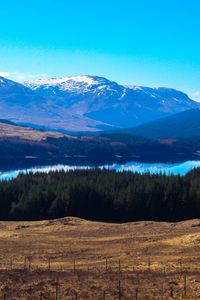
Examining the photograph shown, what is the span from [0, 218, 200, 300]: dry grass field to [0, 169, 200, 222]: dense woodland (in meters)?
21.7

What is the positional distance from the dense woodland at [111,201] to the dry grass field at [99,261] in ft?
71.1

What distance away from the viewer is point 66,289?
133ft

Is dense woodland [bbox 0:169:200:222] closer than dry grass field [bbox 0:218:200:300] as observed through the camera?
No

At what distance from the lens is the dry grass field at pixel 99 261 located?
40125 mm

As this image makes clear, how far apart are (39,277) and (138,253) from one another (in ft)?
60.0

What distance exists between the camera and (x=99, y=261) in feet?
183

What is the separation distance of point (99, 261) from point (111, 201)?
193ft

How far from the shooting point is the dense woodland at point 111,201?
11081 centimetres

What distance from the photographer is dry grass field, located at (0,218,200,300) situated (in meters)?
40.1

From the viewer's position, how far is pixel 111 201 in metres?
114

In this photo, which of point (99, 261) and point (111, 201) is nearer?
point (99, 261)

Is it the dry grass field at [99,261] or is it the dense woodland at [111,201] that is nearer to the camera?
the dry grass field at [99,261]

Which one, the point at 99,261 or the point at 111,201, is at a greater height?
the point at 111,201

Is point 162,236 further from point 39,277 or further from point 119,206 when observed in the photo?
point 119,206
